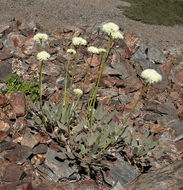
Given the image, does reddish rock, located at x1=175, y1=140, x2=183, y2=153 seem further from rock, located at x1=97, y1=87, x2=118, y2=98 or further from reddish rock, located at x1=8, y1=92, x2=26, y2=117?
reddish rock, located at x1=8, y1=92, x2=26, y2=117

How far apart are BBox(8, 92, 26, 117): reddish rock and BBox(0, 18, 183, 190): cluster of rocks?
0.02 meters

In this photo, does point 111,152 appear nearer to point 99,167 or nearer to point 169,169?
point 99,167

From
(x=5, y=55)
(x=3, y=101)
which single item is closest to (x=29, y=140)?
(x=3, y=101)

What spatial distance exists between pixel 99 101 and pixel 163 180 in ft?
10.0

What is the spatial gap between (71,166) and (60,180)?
332 mm

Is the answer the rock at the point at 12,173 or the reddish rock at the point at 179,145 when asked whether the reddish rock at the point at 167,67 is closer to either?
the reddish rock at the point at 179,145

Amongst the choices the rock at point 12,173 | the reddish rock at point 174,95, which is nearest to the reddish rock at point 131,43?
the reddish rock at point 174,95

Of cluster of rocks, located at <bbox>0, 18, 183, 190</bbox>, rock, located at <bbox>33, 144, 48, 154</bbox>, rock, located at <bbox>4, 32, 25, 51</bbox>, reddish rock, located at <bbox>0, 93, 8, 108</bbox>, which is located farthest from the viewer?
rock, located at <bbox>4, 32, 25, 51</bbox>

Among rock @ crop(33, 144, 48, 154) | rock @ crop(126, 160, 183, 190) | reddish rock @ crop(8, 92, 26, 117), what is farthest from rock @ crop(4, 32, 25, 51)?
rock @ crop(126, 160, 183, 190)

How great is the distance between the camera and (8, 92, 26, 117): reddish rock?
4.82 m

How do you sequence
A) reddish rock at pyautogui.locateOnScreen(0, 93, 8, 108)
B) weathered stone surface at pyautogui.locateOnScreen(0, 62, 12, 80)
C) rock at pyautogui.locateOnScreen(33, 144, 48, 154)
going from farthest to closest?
weathered stone surface at pyautogui.locateOnScreen(0, 62, 12, 80) < reddish rock at pyautogui.locateOnScreen(0, 93, 8, 108) < rock at pyautogui.locateOnScreen(33, 144, 48, 154)

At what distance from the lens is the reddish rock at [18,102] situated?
4.82 metres

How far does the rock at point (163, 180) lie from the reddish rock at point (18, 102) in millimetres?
2821

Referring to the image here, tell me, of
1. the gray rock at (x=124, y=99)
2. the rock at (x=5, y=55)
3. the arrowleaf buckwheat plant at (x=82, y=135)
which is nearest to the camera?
the arrowleaf buckwheat plant at (x=82, y=135)
